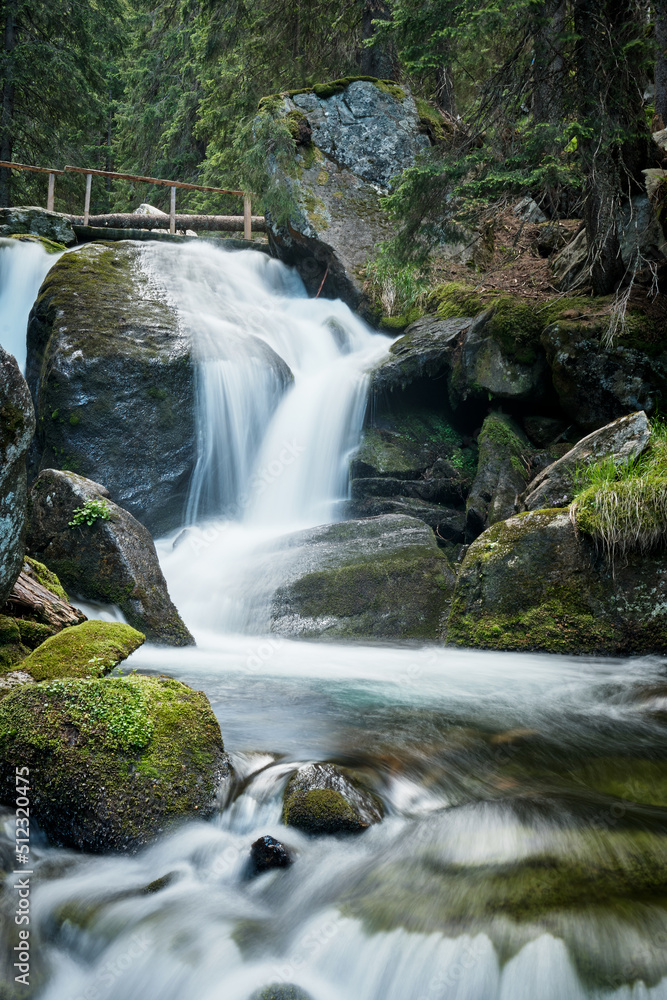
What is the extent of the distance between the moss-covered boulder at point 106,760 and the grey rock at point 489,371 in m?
6.38

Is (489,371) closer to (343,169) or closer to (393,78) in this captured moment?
(343,169)

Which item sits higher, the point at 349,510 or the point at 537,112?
the point at 537,112

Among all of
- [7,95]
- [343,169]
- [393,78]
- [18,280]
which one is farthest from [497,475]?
[7,95]

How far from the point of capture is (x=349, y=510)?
30.7 feet

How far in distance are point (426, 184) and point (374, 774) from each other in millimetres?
6198

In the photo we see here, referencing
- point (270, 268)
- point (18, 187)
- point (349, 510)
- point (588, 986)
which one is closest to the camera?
point (588, 986)

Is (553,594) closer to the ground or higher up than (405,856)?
higher up

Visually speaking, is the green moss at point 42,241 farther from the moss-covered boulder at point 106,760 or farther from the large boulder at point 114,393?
the moss-covered boulder at point 106,760

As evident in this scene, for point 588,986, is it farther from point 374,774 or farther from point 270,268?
point 270,268

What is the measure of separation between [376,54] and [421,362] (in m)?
9.76

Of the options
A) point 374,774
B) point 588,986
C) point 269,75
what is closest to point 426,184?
point 374,774

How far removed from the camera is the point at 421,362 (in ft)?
32.4

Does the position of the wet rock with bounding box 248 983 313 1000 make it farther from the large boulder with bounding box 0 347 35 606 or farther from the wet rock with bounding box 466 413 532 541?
the wet rock with bounding box 466 413 532 541

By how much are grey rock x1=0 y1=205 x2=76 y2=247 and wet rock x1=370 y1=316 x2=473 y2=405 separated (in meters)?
9.01
